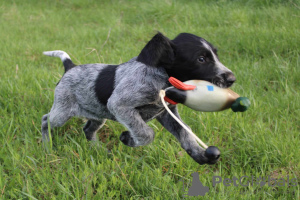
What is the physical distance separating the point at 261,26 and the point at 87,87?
443cm

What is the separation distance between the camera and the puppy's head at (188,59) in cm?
243

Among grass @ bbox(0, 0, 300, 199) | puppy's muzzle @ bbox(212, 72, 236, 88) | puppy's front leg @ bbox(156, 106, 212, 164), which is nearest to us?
puppy's muzzle @ bbox(212, 72, 236, 88)

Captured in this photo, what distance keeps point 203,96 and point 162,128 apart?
1432 mm

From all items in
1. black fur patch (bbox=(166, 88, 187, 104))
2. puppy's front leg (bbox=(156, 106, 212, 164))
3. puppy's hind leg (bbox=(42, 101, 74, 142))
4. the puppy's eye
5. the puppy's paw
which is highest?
the puppy's eye

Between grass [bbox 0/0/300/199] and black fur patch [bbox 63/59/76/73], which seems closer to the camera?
grass [bbox 0/0/300/199]

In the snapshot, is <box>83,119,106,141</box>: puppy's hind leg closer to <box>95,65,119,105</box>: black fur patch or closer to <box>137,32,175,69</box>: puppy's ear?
<box>95,65,119,105</box>: black fur patch

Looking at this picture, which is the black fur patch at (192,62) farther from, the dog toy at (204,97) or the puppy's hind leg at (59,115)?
the puppy's hind leg at (59,115)

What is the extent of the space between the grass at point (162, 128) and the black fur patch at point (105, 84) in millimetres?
560

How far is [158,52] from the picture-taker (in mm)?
2434

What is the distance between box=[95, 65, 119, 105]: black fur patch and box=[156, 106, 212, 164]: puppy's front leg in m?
0.51

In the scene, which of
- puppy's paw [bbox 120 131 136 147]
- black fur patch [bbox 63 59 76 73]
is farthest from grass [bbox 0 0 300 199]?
black fur patch [bbox 63 59 76 73]

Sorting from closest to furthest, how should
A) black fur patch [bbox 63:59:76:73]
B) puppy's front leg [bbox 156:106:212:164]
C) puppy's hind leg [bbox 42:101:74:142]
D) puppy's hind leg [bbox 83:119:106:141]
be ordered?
puppy's front leg [bbox 156:106:212:164] < puppy's hind leg [bbox 42:101:74:142] < black fur patch [bbox 63:59:76:73] < puppy's hind leg [bbox 83:119:106:141]

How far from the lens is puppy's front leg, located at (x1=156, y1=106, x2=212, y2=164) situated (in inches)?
103

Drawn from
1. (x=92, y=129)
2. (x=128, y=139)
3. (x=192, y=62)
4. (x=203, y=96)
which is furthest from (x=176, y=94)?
(x=92, y=129)
